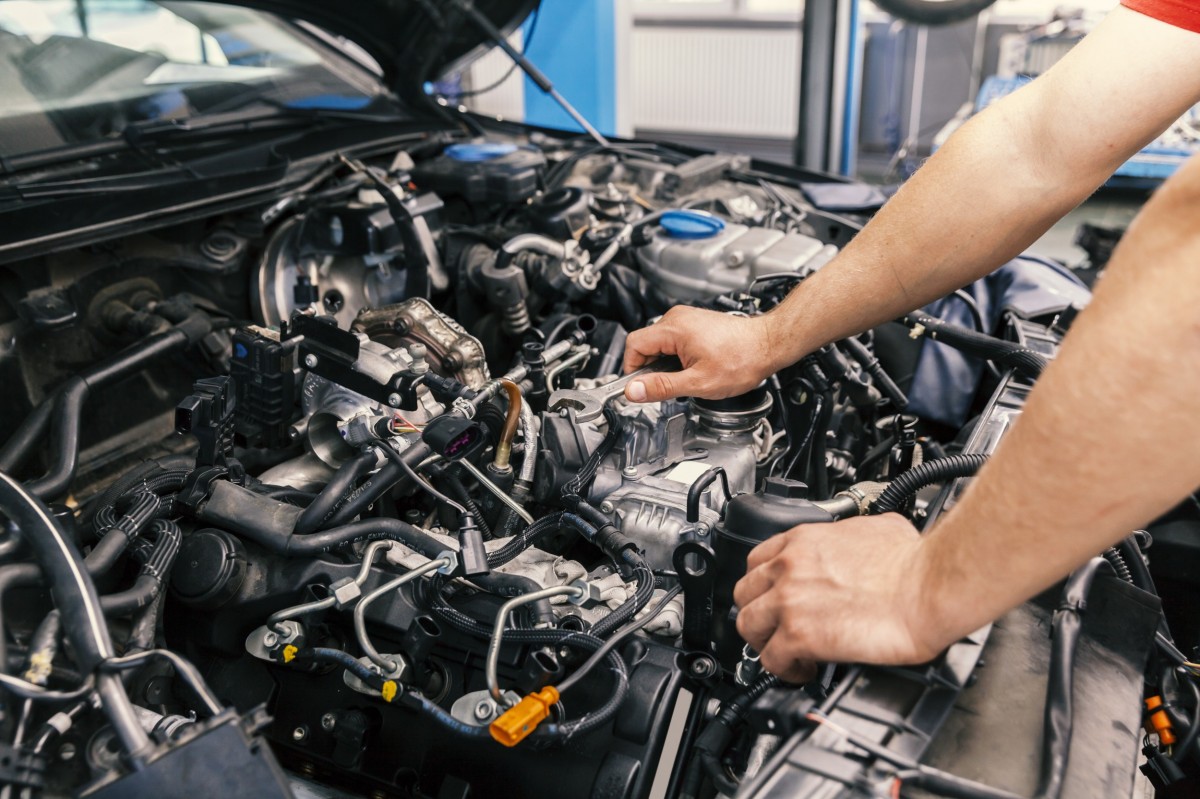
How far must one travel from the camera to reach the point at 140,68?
6.32 ft

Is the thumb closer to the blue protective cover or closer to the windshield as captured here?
the blue protective cover

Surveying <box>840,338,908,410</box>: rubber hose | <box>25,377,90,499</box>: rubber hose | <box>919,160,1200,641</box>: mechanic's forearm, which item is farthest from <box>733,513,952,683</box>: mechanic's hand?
<box>25,377,90,499</box>: rubber hose

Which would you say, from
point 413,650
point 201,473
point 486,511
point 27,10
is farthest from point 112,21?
point 413,650

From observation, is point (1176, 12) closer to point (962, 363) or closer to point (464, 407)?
point (962, 363)

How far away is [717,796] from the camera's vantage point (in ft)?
3.52

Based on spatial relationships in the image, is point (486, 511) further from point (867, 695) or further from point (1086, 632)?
point (1086, 632)

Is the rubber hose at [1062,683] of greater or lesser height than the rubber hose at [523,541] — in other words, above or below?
above

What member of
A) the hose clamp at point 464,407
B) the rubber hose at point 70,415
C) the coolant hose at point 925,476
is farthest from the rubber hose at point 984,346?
the rubber hose at point 70,415

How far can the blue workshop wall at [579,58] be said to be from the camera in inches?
230

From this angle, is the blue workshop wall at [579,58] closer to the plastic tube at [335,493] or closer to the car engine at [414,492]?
the car engine at [414,492]

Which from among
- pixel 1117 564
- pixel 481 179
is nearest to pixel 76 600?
pixel 1117 564

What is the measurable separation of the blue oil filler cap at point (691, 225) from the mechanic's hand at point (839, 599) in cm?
105

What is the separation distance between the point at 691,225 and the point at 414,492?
32.0 inches

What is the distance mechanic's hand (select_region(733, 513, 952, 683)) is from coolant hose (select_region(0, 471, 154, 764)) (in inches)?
22.2
